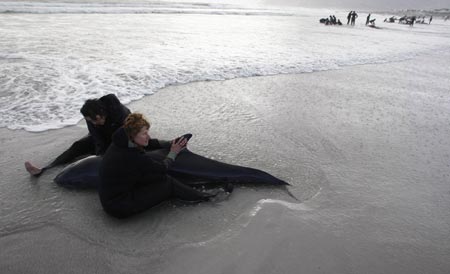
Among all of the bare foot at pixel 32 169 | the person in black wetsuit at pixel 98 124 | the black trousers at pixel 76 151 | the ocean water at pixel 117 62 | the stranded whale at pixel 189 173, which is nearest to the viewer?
the person in black wetsuit at pixel 98 124

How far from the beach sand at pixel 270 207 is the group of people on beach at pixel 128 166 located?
170 mm

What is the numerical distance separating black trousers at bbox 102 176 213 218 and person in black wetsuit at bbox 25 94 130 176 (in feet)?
3.69

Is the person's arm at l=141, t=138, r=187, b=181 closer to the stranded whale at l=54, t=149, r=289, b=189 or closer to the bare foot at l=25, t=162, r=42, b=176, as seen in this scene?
the stranded whale at l=54, t=149, r=289, b=189

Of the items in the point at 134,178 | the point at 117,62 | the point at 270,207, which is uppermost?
the point at 134,178

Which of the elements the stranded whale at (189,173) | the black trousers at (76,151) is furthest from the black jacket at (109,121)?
the black trousers at (76,151)

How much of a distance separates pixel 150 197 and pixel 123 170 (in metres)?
0.51

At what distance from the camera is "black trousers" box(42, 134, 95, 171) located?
4.38m

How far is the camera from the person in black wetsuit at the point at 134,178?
299 cm

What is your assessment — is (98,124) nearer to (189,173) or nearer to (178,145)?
(178,145)

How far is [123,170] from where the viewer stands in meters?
3.09

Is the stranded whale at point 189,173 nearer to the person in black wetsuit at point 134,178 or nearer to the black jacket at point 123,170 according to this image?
the person in black wetsuit at point 134,178

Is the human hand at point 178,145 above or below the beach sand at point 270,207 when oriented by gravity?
above

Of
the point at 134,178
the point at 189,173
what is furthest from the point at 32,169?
the point at 189,173

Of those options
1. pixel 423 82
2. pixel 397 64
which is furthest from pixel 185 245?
pixel 397 64
